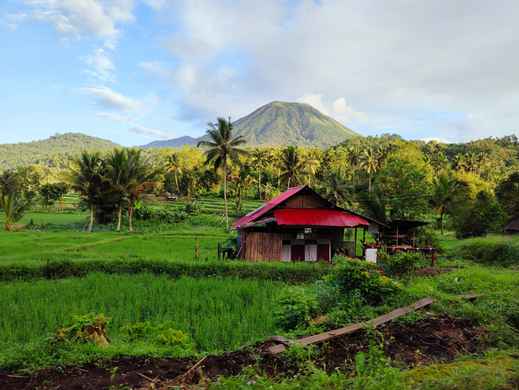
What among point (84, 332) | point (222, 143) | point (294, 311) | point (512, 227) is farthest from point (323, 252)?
point (512, 227)

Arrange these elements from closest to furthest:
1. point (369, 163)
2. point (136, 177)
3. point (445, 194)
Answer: point (136, 177) → point (445, 194) → point (369, 163)

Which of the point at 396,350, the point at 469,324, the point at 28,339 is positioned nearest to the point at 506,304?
the point at 469,324

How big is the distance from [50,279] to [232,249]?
7.64 metres

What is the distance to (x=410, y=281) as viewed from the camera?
10023 millimetres

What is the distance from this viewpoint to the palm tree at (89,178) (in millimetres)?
28788

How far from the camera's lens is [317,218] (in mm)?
15984

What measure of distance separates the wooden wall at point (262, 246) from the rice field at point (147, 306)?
5.05 metres

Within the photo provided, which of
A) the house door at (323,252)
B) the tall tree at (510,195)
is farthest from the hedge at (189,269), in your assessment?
the tall tree at (510,195)

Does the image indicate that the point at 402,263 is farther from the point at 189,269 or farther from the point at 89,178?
the point at 89,178

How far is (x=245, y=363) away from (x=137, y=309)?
3.97 m

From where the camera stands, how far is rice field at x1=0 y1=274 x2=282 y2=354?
6.16m

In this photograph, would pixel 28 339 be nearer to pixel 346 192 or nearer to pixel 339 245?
pixel 339 245

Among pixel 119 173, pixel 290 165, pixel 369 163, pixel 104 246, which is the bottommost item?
pixel 104 246

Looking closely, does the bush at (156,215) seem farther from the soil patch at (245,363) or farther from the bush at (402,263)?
the soil patch at (245,363)
